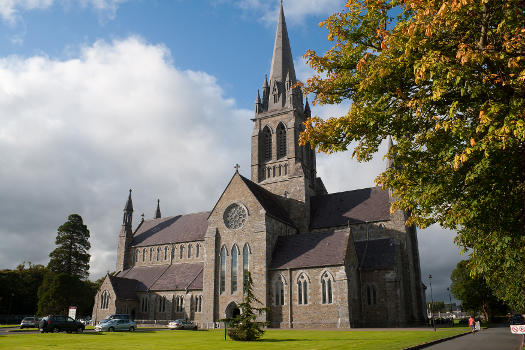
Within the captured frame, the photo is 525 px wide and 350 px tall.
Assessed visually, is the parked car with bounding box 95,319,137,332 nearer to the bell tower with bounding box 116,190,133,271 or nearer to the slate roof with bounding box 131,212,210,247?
the slate roof with bounding box 131,212,210,247

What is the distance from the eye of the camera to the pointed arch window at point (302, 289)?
124ft

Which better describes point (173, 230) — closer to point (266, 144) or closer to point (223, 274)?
point (266, 144)

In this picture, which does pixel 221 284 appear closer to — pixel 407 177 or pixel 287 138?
pixel 287 138

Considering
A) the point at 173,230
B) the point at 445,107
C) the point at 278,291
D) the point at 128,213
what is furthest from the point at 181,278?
the point at 445,107

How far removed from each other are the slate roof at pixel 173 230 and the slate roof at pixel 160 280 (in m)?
3.97

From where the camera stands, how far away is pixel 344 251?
37875 mm

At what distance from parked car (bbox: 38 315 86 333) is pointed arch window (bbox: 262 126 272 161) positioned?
104 feet

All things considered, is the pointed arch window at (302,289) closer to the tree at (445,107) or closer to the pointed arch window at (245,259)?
the pointed arch window at (245,259)

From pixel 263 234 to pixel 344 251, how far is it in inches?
330

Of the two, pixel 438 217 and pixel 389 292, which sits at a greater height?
pixel 438 217

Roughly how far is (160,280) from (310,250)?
22.3 metres

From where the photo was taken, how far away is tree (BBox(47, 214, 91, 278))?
6844 centimetres

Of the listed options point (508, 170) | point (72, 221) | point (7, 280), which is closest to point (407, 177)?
point (508, 170)

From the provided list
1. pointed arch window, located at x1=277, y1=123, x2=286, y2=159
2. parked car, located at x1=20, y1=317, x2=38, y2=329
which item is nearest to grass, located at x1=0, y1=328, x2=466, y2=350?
parked car, located at x1=20, y1=317, x2=38, y2=329
